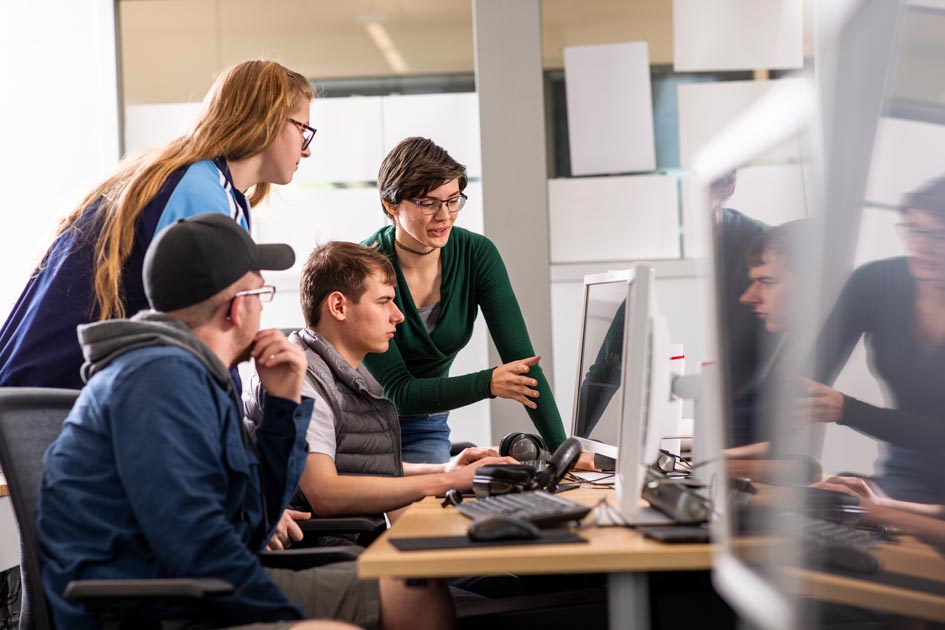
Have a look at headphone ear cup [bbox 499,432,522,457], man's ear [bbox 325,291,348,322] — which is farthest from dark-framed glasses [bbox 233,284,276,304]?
headphone ear cup [bbox 499,432,522,457]

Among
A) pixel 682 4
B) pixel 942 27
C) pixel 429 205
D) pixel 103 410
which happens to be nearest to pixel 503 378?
pixel 429 205

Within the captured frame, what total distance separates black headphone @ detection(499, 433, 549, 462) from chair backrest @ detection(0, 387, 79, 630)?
100cm

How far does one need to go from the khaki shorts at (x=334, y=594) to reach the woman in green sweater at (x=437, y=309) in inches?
32.6

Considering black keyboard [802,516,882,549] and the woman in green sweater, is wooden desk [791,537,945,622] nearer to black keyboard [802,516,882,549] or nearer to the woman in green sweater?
black keyboard [802,516,882,549]

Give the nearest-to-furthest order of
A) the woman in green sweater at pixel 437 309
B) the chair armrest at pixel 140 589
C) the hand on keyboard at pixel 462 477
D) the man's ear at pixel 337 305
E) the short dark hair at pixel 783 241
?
the short dark hair at pixel 783 241
the chair armrest at pixel 140 589
the hand on keyboard at pixel 462 477
the man's ear at pixel 337 305
the woman in green sweater at pixel 437 309

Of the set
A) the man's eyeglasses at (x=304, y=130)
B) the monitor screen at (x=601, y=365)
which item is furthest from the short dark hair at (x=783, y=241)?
the man's eyeglasses at (x=304, y=130)

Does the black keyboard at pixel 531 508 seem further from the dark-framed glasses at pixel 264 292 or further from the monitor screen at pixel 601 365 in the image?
the dark-framed glasses at pixel 264 292

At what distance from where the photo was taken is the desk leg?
1370 mm

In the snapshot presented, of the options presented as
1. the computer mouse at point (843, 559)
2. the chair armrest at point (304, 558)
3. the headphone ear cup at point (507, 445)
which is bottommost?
the chair armrest at point (304, 558)

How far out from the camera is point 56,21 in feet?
13.7

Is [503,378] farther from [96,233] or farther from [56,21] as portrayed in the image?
[56,21]

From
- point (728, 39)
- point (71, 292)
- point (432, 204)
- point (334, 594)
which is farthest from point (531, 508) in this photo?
point (728, 39)

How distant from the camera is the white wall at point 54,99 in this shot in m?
4.19

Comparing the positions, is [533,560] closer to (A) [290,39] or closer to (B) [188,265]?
(B) [188,265]
